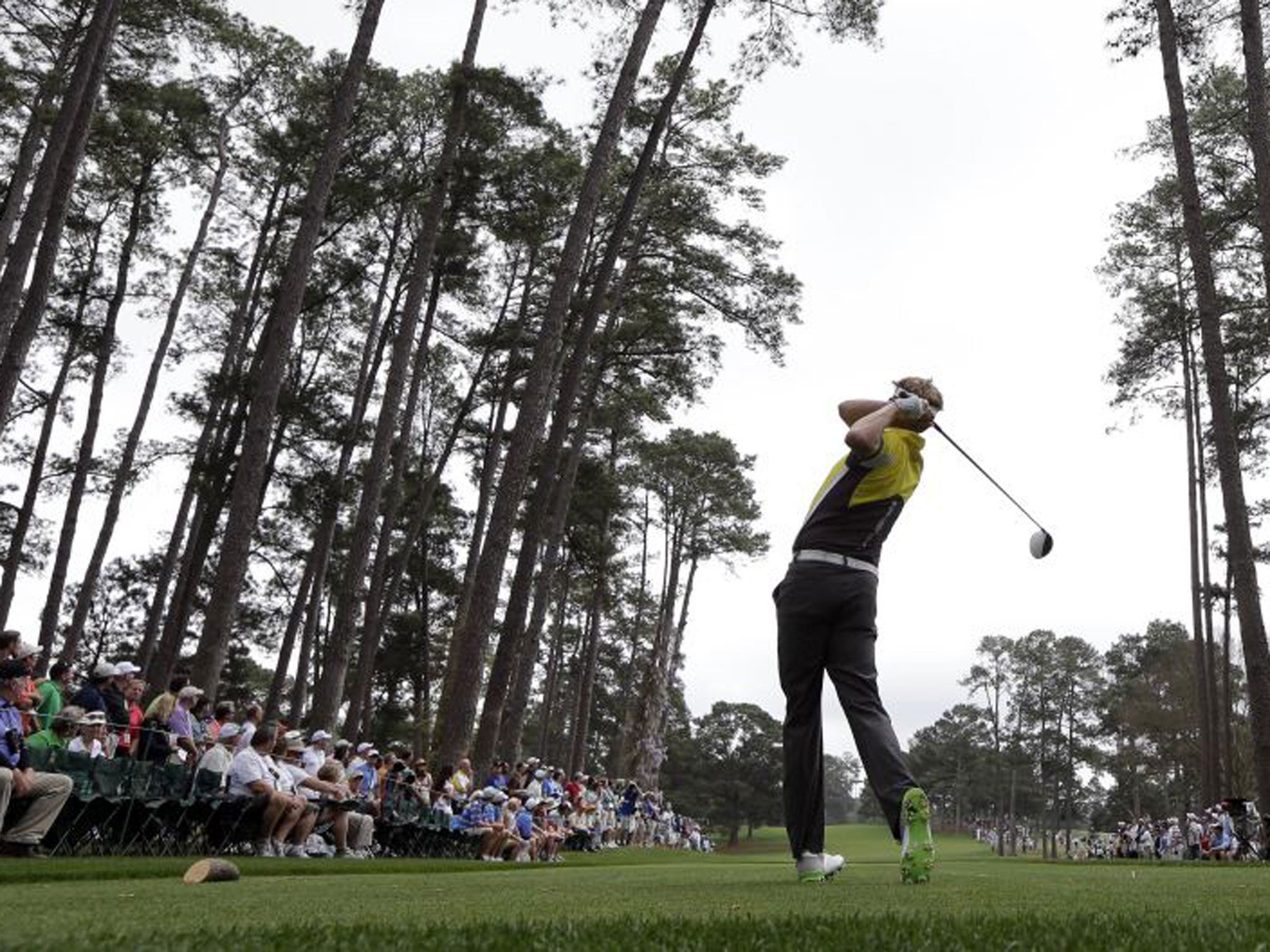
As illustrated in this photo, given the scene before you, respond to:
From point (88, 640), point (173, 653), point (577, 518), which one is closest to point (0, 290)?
point (173, 653)

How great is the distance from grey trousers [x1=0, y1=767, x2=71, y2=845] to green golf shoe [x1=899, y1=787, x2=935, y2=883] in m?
6.48

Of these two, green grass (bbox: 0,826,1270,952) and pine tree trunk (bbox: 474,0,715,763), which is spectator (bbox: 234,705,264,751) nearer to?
pine tree trunk (bbox: 474,0,715,763)

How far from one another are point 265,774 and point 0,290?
7.88 meters

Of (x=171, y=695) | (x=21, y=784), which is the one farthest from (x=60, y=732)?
(x=21, y=784)

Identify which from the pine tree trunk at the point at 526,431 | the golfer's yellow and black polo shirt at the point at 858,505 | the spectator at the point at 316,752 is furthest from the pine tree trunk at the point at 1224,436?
the spectator at the point at 316,752

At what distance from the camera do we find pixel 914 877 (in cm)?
470

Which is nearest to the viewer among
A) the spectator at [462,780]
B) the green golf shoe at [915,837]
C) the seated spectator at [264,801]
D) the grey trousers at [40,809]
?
the green golf shoe at [915,837]

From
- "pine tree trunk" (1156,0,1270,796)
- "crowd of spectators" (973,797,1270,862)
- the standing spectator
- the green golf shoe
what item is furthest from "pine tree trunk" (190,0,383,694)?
"crowd of spectators" (973,797,1270,862)

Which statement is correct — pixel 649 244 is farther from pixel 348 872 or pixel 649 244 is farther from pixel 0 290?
pixel 348 872

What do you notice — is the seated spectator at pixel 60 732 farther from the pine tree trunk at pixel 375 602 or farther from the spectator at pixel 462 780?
the pine tree trunk at pixel 375 602

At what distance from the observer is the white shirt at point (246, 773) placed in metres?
10.8

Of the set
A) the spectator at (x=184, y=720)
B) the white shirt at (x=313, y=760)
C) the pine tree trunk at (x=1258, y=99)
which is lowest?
the white shirt at (x=313, y=760)

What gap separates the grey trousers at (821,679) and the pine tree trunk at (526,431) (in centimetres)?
923

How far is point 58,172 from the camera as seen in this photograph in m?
15.3
